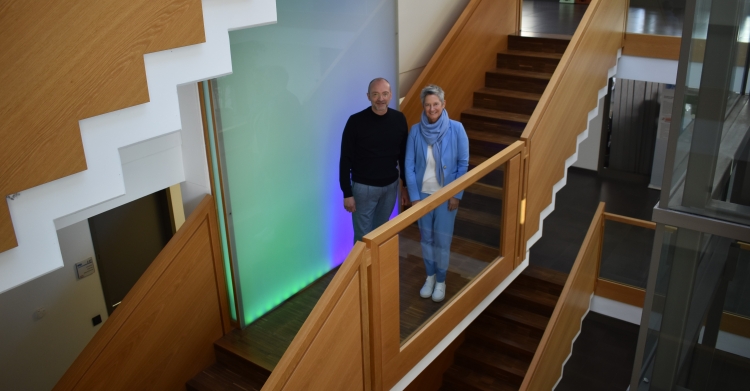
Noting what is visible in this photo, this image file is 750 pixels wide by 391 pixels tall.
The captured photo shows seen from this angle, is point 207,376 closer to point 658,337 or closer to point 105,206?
point 105,206

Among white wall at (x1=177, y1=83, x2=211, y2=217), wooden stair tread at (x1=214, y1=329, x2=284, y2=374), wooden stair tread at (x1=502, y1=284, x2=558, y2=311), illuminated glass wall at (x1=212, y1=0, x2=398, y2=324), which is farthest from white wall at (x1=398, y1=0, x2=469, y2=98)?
wooden stair tread at (x1=502, y1=284, x2=558, y2=311)

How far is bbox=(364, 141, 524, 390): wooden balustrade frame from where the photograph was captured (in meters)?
3.75

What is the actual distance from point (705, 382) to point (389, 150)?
273cm

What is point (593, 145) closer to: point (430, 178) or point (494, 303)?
point (494, 303)

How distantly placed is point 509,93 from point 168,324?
4085 millimetres

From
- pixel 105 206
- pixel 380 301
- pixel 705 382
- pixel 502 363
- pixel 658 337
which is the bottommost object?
pixel 502 363

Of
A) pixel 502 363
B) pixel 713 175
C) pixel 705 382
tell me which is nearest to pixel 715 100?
pixel 713 175

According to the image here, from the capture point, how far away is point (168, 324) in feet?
15.6

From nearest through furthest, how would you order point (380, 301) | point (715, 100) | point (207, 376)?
point (715, 100) < point (380, 301) < point (207, 376)

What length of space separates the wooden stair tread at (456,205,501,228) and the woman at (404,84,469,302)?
0.35ft

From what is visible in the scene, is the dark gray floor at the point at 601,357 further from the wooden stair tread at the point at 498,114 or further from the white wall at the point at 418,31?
the white wall at the point at 418,31

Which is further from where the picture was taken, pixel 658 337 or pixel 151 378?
pixel 151 378

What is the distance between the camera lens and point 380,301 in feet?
12.5

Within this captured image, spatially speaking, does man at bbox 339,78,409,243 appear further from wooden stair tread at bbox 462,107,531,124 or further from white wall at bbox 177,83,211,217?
wooden stair tread at bbox 462,107,531,124
